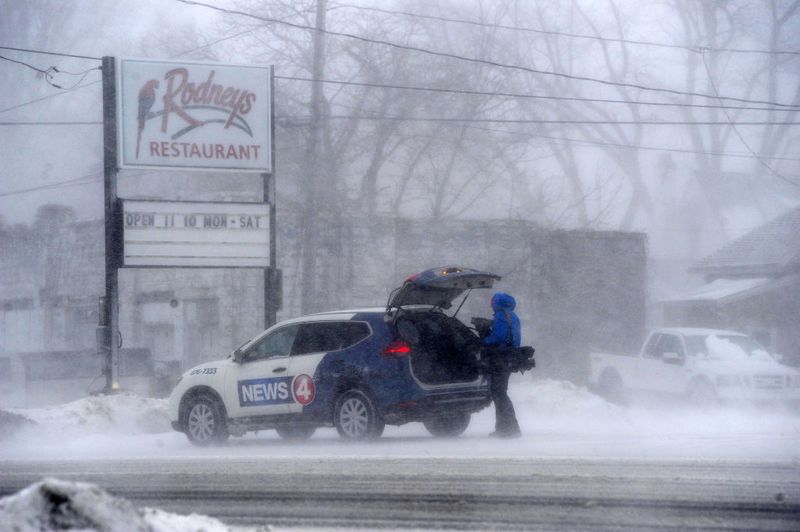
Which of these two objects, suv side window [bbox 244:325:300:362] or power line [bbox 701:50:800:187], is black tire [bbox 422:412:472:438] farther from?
power line [bbox 701:50:800:187]

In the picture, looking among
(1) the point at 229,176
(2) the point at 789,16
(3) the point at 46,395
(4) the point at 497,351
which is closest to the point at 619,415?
(4) the point at 497,351

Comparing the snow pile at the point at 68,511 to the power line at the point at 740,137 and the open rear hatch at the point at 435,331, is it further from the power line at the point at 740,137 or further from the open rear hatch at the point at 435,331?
the power line at the point at 740,137

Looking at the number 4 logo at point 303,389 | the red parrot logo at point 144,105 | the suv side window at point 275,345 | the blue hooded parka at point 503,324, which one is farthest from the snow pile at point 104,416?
the blue hooded parka at point 503,324

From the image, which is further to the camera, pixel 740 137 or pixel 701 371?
pixel 740 137

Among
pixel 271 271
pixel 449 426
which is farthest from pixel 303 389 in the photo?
pixel 271 271

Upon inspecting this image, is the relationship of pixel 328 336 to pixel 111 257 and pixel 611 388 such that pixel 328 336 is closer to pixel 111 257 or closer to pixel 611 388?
pixel 111 257

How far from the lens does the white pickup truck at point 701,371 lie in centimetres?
1828

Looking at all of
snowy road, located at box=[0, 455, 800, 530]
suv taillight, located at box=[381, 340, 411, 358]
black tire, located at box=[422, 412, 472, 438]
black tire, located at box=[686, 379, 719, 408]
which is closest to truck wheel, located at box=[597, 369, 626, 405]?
black tire, located at box=[686, 379, 719, 408]

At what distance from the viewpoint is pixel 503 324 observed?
12750 millimetres

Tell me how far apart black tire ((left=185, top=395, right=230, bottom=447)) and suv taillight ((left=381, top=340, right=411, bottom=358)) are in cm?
264

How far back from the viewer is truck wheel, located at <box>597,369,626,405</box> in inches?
825

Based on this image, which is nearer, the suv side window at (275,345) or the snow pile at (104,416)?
the suv side window at (275,345)

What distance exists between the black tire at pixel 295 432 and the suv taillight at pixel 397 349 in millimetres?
1600

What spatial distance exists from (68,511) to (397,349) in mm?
7107
